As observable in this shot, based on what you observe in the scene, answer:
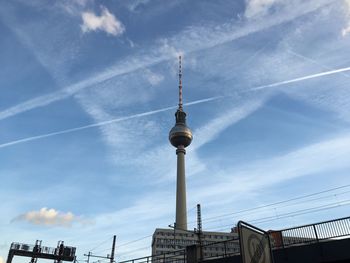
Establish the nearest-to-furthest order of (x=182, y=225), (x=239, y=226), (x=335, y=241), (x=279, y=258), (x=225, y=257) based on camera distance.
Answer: (x=239, y=226)
(x=335, y=241)
(x=279, y=258)
(x=225, y=257)
(x=182, y=225)

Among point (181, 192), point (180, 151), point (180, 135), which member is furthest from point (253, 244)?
point (180, 135)

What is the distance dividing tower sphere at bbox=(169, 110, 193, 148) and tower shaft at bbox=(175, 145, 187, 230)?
67.7 inches

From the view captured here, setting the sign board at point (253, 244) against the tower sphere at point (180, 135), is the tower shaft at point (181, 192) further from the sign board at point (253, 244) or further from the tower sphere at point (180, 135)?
the sign board at point (253, 244)

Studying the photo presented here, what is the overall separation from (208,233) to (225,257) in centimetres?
11378

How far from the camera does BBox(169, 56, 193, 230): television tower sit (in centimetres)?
9631

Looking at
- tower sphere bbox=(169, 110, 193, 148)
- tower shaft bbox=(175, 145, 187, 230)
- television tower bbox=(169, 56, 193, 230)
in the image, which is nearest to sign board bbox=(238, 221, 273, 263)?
tower shaft bbox=(175, 145, 187, 230)

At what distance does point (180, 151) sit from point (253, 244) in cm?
10045

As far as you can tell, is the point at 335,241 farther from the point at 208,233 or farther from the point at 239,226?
the point at 208,233

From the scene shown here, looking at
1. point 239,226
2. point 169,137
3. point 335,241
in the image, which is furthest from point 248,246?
point 169,137

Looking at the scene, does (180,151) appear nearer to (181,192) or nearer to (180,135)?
(180,135)

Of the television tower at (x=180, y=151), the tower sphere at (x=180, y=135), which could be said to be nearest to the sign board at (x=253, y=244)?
the television tower at (x=180, y=151)

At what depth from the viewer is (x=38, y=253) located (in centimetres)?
5125

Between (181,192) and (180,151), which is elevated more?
(180,151)

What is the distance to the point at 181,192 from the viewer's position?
100250mm
